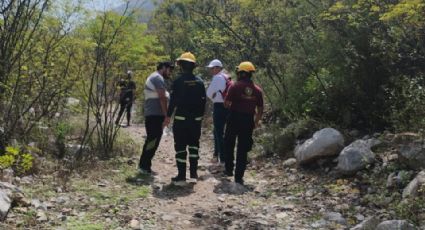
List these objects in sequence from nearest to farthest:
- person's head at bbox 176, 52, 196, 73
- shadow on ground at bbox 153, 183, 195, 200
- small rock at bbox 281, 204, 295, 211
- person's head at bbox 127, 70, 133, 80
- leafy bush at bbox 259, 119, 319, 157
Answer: small rock at bbox 281, 204, 295, 211, shadow on ground at bbox 153, 183, 195, 200, person's head at bbox 176, 52, 196, 73, leafy bush at bbox 259, 119, 319, 157, person's head at bbox 127, 70, 133, 80

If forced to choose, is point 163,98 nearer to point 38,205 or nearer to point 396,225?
point 38,205

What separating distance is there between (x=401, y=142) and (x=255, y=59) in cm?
759

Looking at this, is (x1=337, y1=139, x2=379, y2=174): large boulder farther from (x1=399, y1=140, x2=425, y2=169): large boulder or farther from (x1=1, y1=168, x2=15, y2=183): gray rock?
(x1=1, y1=168, x2=15, y2=183): gray rock

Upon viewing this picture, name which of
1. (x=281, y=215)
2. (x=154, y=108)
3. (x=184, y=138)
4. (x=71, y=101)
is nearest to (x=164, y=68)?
(x=154, y=108)

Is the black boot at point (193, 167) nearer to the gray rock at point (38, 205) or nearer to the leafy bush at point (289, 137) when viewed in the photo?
the leafy bush at point (289, 137)

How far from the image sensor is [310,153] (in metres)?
7.30

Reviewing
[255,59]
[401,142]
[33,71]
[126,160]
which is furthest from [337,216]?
[255,59]

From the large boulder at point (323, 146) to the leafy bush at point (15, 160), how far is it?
4100mm

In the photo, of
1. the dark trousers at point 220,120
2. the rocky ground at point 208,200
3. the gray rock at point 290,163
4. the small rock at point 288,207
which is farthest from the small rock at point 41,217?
the gray rock at point 290,163

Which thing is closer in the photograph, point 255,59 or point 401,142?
point 401,142

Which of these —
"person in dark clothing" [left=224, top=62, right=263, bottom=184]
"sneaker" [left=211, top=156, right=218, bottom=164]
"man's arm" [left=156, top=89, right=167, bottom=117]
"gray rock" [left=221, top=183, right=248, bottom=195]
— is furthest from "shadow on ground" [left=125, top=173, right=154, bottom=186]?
"sneaker" [left=211, top=156, right=218, bottom=164]

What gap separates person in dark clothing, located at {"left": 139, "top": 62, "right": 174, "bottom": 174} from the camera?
713 cm

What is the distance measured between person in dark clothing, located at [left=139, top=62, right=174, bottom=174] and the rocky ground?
37 centimetres

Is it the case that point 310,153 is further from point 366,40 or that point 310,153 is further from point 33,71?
point 33,71
